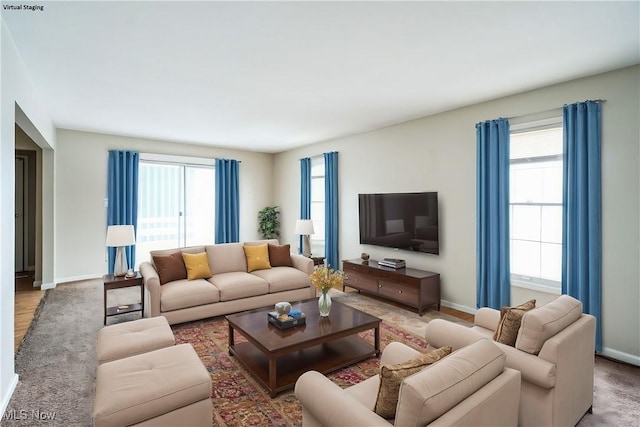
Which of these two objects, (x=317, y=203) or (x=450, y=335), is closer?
(x=450, y=335)

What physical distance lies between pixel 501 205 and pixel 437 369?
3.24 metres

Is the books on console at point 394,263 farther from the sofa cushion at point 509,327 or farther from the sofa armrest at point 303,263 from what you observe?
the sofa cushion at point 509,327

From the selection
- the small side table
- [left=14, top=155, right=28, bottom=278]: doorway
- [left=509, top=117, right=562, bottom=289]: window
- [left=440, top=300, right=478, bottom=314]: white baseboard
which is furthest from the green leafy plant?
[left=509, top=117, right=562, bottom=289]: window

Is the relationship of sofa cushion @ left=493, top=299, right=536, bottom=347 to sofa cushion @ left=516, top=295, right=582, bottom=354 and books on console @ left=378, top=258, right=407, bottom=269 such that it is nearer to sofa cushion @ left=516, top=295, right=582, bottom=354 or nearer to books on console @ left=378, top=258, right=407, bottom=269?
sofa cushion @ left=516, top=295, right=582, bottom=354

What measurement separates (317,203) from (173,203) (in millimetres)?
3078

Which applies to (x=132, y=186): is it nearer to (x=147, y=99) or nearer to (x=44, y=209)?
(x=44, y=209)

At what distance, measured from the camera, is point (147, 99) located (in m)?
4.16

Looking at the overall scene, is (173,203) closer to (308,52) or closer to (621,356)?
(308,52)

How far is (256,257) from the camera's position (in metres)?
4.89

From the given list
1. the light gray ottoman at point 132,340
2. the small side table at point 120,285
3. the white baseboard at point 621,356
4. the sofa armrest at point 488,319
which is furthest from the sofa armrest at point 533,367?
the small side table at point 120,285

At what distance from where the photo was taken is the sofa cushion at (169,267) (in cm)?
415

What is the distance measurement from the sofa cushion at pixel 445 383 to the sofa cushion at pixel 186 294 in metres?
3.18

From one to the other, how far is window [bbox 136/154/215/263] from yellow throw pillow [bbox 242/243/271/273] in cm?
289

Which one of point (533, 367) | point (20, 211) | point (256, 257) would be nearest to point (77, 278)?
point (20, 211)
